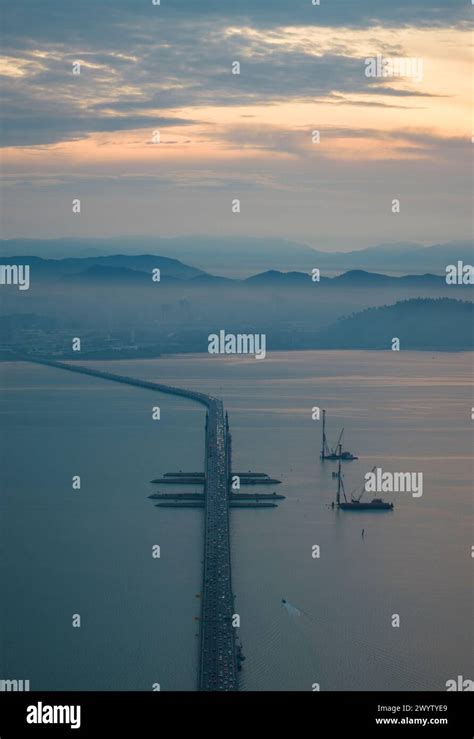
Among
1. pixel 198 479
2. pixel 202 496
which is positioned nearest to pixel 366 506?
pixel 202 496

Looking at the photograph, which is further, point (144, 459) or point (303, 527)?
point (144, 459)

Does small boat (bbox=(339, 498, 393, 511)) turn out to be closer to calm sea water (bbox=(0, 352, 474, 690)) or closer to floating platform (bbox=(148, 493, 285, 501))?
calm sea water (bbox=(0, 352, 474, 690))

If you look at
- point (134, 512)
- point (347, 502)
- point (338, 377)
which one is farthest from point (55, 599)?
point (338, 377)

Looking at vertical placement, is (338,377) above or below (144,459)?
above

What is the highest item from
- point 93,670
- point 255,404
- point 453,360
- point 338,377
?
point 453,360

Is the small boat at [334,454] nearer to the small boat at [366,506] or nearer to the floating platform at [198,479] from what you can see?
the floating platform at [198,479]

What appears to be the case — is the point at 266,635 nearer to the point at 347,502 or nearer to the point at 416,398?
the point at 347,502

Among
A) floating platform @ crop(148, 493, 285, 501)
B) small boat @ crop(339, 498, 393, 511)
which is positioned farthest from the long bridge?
small boat @ crop(339, 498, 393, 511)
